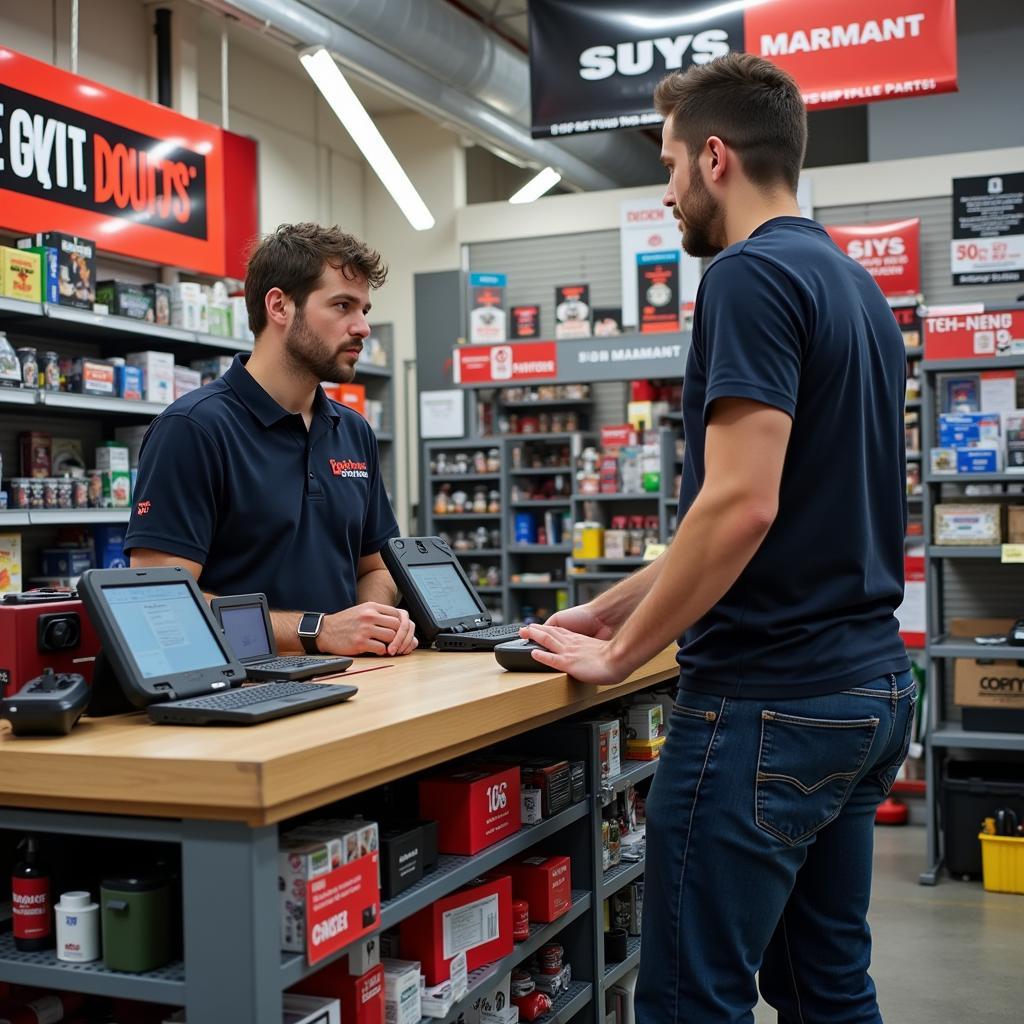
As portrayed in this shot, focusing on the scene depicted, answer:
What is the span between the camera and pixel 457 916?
2072 millimetres

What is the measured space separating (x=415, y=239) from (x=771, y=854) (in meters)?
9.94

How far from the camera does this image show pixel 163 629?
1810 millimetres

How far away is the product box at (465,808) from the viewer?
6.82ft

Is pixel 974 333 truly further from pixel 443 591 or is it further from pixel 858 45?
pixel 443 591

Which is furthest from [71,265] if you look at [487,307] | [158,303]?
[487,307]

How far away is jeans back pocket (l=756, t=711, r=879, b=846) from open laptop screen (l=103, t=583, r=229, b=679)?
2.67 ft

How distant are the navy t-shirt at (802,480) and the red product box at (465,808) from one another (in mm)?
496

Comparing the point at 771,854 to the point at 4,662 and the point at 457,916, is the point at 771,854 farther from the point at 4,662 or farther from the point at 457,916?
the point at 4,662

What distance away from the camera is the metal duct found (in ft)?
22.8

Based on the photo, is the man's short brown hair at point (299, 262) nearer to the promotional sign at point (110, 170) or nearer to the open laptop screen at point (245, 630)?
the open laptop screen at point (245, 630)

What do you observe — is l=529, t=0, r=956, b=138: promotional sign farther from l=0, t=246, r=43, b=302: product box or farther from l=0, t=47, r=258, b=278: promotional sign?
l=0, t=47, r=258, b=278: promotional sign

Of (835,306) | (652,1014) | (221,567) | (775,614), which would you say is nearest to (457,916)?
(652,1014)

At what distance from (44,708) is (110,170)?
599cm

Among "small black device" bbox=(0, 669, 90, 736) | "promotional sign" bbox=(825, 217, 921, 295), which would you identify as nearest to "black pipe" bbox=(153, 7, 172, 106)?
"promotional sign" bbox=(825, 217, 921, 295)
